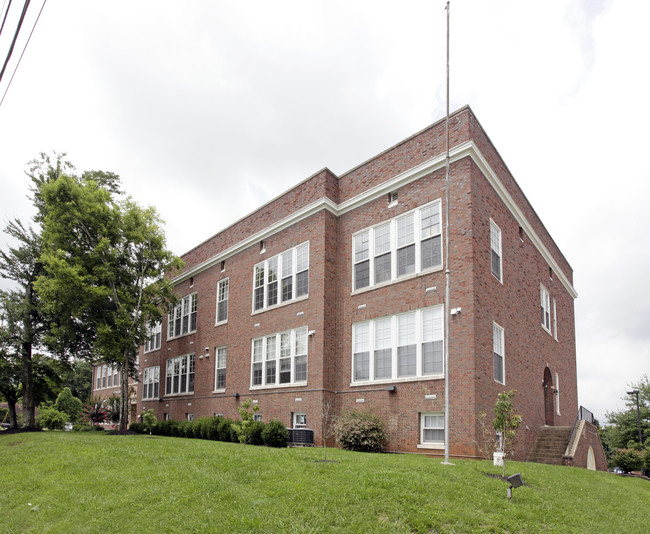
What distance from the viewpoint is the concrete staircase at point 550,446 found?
1692 centimetres

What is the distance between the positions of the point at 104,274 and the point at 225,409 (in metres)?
7.90

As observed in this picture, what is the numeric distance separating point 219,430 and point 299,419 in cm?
312

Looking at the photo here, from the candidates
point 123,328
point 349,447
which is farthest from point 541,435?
point 123,328

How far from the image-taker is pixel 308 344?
61.9 ft

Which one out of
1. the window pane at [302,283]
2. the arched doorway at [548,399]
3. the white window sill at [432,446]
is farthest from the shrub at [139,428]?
the arched doorway at [548,399]

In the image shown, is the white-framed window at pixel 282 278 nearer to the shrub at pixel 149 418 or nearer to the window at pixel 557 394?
the shrub at pixel 149 418

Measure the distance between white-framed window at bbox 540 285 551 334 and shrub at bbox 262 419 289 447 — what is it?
12.0 metres

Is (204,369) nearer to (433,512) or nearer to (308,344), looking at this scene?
(308,344)

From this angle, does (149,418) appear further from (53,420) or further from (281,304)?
(53,420)

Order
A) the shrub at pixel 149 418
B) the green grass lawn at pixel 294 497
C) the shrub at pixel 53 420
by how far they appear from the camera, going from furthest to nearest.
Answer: the shrub at pixel 53 420, the shrub at pixel 149 418, the green grass lawn at pixel 294 497

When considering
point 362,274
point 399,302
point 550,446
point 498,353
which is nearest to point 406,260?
point 399,302

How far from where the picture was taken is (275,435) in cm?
1641

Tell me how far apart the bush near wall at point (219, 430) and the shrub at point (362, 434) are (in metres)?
1.94

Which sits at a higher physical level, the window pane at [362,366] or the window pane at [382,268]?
the window pane at [382,268]
